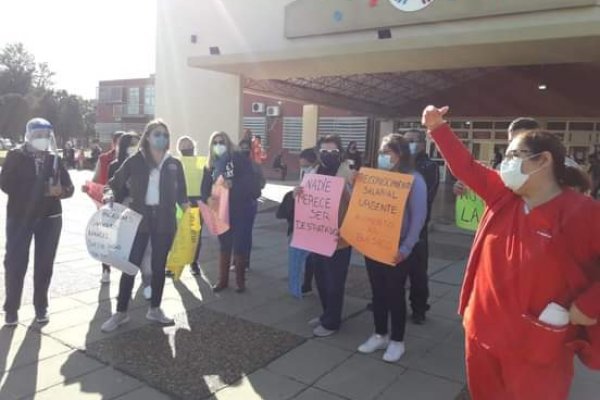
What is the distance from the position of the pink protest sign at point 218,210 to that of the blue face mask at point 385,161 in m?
2.22

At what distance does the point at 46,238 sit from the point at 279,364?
240 centimetres

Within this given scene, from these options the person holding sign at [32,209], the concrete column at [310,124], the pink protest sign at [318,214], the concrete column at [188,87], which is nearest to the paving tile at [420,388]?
the pink protest sign at [318,214]

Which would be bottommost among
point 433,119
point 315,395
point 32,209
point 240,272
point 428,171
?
Result: point 315,395

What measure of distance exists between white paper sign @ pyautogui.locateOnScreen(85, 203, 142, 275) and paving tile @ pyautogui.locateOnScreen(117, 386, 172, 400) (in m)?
1.23

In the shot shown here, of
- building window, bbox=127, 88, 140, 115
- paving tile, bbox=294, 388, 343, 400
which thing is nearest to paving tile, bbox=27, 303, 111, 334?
paving tile, bbox=294, 388, 343, 400

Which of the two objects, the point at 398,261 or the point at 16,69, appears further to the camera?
the point at 16,69

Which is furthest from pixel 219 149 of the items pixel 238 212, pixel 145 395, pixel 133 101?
pixel 133 101

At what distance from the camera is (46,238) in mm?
4527

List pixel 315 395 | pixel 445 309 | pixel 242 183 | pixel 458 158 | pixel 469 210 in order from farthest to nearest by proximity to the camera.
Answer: pixel 242 183 → pixel 445 309 → pixel 469 210 → pixel 315 395 → pixel 458 158

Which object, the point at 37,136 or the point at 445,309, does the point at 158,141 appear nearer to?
the point at 37,136

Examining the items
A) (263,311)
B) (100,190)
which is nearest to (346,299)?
(263,311)

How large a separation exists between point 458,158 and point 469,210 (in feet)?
8.05

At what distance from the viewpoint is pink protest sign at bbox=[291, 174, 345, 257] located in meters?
4.51

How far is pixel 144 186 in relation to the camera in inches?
174
